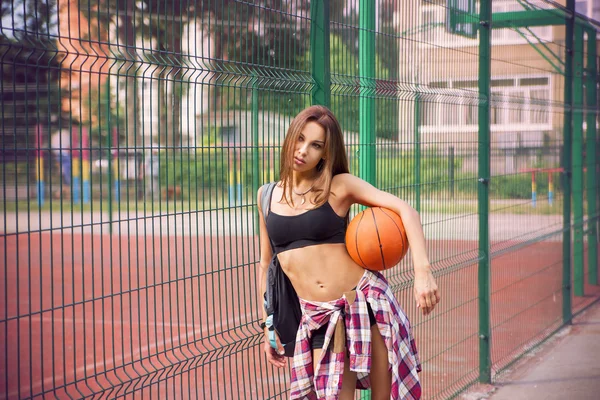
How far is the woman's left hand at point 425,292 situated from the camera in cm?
349

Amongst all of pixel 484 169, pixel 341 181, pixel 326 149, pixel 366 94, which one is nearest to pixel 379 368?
pixel 341 181

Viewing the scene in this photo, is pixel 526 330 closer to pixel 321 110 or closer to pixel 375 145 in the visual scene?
pixel 375 145

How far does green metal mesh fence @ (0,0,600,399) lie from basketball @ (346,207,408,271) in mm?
713

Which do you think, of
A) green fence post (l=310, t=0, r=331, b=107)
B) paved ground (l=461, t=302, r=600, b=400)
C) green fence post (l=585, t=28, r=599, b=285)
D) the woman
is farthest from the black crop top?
green fence post (l=585, t=28, r=599, b=285)

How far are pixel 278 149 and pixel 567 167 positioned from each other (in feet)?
19.8

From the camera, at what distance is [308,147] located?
3.74m

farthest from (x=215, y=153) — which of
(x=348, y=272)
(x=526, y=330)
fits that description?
(x=526, y=330)

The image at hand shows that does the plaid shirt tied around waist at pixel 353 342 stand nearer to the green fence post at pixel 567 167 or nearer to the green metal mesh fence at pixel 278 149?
the green metal mesh fence at pixel 278 149

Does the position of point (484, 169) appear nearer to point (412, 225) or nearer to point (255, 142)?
point (255, 142)

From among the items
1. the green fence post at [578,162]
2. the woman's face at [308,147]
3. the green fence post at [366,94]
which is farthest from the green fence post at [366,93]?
the green fence post at [578,162]

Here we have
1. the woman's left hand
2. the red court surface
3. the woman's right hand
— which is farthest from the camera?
the red court surface

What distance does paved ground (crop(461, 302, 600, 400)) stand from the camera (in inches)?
265

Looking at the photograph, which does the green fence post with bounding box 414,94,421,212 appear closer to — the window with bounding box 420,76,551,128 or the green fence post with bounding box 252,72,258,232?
the window with bounding box 420,76,551,128

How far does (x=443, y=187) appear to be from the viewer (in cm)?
641
